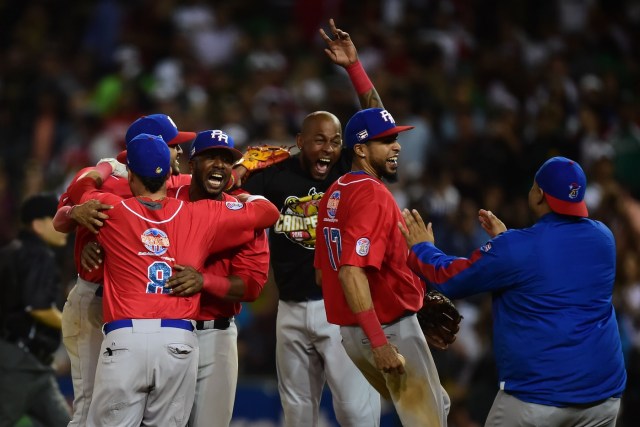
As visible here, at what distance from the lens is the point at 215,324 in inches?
258

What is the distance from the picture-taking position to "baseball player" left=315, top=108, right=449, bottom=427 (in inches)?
236

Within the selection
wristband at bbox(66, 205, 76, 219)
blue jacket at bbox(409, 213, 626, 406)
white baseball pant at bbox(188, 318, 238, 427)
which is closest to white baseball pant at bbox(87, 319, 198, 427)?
white baseball pant at bbox(188, 318, 238, 427)

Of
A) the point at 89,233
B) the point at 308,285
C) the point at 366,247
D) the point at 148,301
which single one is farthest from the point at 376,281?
the point at 89,233

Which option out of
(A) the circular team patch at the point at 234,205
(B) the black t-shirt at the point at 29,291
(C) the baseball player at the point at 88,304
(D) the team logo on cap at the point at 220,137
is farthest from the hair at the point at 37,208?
(A) the circular team patch at the point at 234,205

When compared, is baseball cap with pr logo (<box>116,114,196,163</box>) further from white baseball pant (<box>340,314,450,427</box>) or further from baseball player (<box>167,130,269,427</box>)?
white baseball pant (<box>340,314,450,427</box>)

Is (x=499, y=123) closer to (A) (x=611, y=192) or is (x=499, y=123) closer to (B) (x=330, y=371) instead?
(A) (x=611, y=192)

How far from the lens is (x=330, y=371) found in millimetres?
7074

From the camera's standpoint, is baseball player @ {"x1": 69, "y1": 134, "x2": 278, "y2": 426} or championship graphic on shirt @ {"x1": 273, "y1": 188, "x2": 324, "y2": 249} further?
championship graphic on shirt @ {"x1": 273, "y1": 188, "x2": 324, "y2": 249}

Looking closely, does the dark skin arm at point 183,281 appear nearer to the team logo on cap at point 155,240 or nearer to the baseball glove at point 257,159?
the team logo on cap at point 155,240

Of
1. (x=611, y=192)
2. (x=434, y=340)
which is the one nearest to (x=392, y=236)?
(x=434, y=340)

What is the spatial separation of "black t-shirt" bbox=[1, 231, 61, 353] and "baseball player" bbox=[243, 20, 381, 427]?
1.61m

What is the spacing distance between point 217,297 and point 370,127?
4.50 ft

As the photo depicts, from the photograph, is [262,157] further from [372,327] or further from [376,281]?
[372,327]

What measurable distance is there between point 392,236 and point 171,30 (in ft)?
31.8
